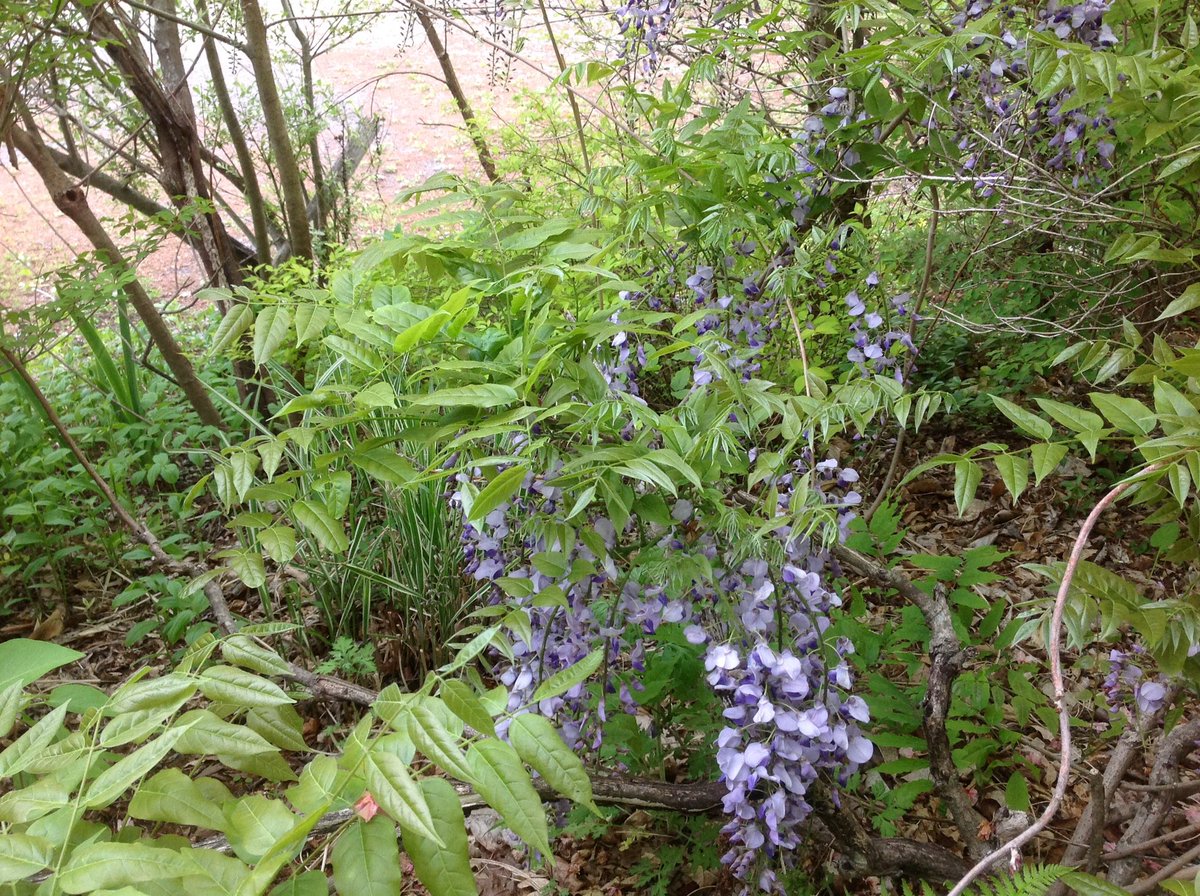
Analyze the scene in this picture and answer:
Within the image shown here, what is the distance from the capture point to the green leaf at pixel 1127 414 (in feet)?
3.51

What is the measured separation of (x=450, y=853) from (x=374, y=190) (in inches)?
311

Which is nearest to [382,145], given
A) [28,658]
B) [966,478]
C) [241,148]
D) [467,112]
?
[467,112]

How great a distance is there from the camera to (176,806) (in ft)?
2.91

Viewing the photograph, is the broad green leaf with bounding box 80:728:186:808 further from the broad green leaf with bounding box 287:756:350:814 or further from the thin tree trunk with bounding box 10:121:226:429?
the thin tree trunk with bounding box 10:121:226:429

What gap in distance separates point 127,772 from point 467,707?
13.9 inches

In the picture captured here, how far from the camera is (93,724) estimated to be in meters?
0.94

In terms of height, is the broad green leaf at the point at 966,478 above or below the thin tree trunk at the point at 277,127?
below

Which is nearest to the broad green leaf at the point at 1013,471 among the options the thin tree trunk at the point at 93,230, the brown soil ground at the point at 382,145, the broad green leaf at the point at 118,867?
the broad green leaf at the point at 118,867

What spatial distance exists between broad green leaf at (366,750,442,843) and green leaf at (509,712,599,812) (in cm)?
17

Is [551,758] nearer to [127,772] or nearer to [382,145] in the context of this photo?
[127,772]

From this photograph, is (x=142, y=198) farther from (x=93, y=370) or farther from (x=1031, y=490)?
(x=1031, y=490)

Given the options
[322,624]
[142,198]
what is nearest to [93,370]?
[142,198]

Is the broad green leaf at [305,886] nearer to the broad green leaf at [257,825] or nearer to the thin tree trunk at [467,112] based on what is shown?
the broad green leaf at [257,825]

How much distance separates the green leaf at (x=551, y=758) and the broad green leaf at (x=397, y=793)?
17 centimetres
